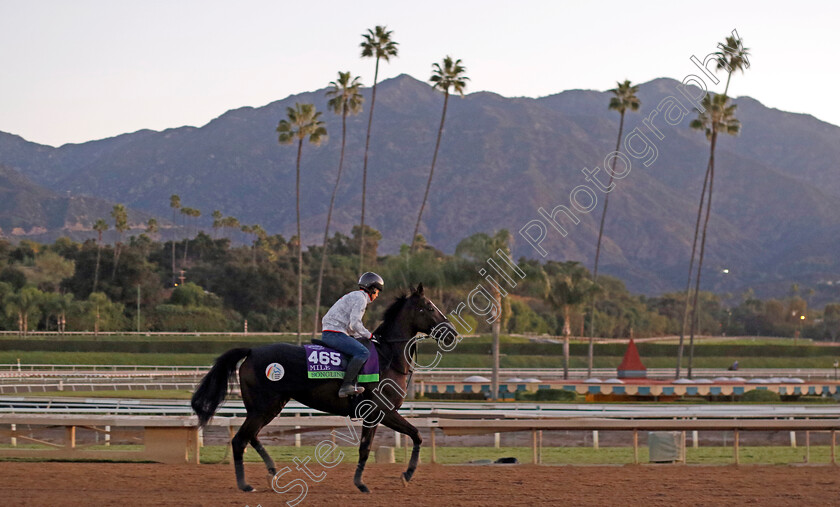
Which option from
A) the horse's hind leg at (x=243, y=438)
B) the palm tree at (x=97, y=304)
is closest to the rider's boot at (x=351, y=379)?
the horse's hind leg at (x=243, y=438)

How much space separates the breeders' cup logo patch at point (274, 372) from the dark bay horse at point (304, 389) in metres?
0.01

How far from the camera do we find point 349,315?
1148 centimetres

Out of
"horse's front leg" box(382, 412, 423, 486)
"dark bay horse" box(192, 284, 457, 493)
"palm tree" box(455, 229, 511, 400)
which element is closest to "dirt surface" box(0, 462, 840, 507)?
"horse's front leg" box(382, 412, 423, 486)

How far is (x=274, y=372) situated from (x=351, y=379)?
3.02 ft

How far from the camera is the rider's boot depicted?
36.9 ft

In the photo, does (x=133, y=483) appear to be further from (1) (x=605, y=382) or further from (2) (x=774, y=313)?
(2) (x=774, y=313)

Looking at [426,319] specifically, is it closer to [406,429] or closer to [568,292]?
[406,429]

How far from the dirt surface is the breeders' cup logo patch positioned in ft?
4.27

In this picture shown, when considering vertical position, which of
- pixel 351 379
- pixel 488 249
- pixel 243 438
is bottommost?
pixel 243 438

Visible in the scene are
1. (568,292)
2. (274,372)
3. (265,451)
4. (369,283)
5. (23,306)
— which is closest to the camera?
(265,451)

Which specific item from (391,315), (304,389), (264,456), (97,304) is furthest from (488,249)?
(97,304)

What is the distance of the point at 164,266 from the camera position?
11794 centimetres

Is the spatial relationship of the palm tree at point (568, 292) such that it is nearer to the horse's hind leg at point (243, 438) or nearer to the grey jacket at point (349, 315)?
the grey jacket at point (349, 315)

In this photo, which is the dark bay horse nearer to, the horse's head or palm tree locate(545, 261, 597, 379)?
the horse's head
